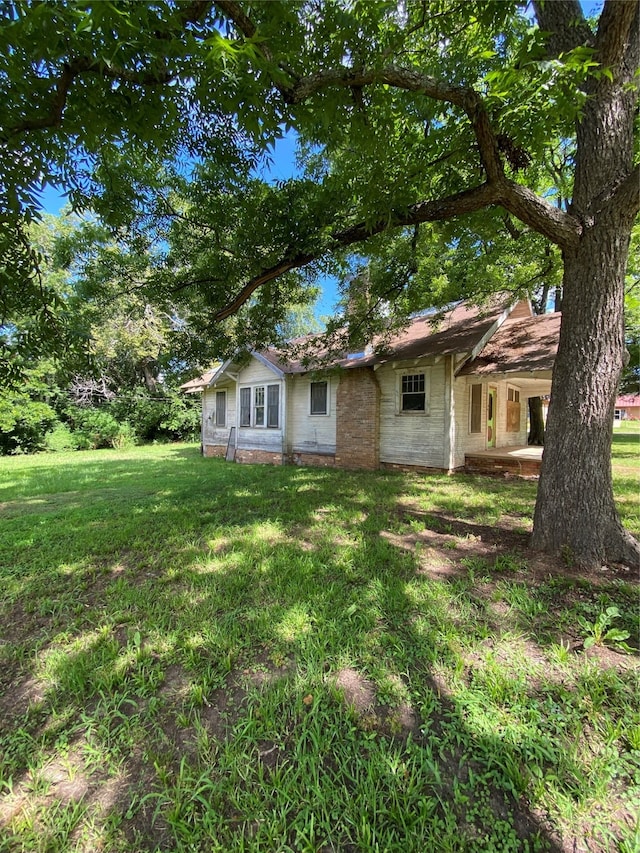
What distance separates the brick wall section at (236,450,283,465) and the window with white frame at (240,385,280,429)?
990mm

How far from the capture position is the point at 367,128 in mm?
3303

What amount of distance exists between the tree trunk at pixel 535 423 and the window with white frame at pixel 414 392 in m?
6.89

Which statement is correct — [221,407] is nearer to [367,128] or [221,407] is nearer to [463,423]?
[463,423]

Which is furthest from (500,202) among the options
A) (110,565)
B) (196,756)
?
(110,565)

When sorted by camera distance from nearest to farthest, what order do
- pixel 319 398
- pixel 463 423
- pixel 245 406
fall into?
pixel 463 423 < pixel 319 398 < pixel 245 406

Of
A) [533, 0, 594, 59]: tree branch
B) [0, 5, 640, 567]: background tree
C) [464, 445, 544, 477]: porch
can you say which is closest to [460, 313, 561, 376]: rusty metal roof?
[464, 445, 544, 477]: porch

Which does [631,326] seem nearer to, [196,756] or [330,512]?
[330,512]

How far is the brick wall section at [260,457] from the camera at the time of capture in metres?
12.8

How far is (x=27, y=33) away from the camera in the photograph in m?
1.53

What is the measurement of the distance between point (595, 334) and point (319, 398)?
355 inches

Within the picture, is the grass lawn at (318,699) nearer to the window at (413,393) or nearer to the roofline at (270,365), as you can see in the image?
the window at (413,393)

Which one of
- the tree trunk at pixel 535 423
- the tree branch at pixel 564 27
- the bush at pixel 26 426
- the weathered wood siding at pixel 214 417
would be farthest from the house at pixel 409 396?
the bush at pixel 26 426

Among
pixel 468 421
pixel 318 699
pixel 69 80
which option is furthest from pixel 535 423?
pixel 69 80

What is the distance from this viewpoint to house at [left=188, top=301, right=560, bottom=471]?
29.7 ft
